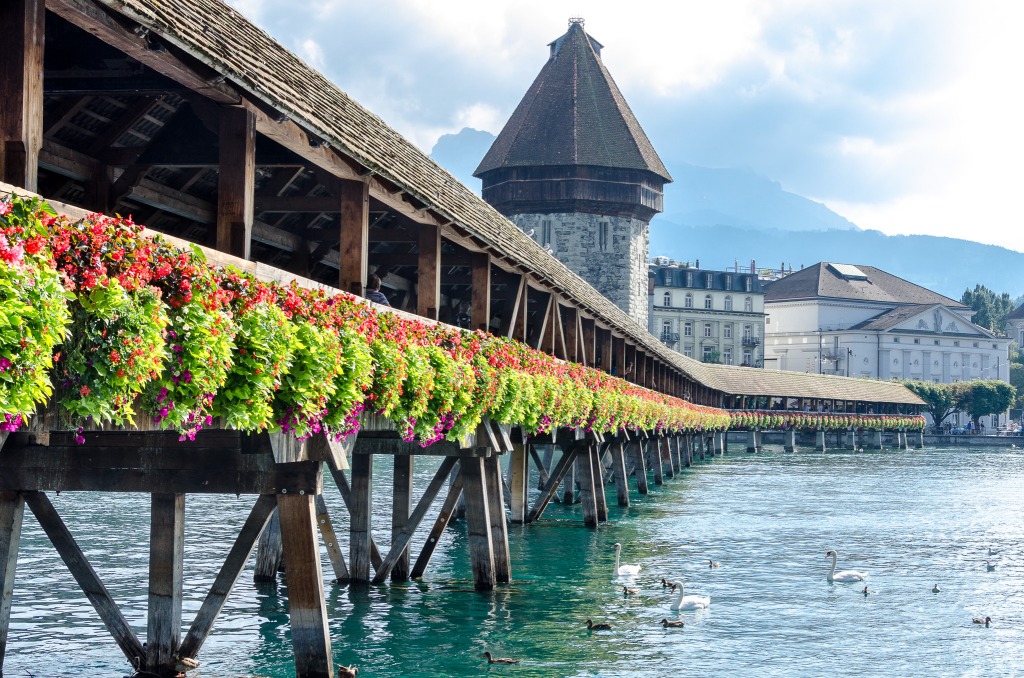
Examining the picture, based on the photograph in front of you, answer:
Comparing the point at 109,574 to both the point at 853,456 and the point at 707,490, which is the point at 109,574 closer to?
the point at 707,490

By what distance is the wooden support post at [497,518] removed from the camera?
55.8 feet

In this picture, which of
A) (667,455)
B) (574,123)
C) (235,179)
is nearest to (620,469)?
(667,455)

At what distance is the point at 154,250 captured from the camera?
258 inches

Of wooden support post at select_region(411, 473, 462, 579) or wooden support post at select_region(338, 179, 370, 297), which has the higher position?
wooden support post at select_region(338, 179, 370, 297)

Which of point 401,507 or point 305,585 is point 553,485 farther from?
point 305,585

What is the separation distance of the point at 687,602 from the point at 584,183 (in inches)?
2015

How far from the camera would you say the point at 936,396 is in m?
111

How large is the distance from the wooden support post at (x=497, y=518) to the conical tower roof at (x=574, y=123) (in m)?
49.8

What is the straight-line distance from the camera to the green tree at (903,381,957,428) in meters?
110

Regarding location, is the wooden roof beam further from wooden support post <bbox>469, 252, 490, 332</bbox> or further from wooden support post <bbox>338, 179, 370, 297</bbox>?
wooden support post <bbox>469, 252, 490, 332</bbox>

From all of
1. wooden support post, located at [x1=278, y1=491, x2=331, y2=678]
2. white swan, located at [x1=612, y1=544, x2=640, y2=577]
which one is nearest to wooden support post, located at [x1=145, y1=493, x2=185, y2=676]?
wooden support post, located at [x1=278, y1=491, x2=331, y2=678]

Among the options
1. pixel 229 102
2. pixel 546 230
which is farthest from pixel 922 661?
pixel 546 230

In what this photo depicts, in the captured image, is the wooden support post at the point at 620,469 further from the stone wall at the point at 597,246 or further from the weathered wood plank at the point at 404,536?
the stone wall at the point at 597,246

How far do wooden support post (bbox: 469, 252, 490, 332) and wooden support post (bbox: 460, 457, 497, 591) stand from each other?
1.80 m
